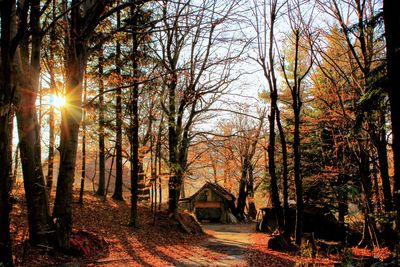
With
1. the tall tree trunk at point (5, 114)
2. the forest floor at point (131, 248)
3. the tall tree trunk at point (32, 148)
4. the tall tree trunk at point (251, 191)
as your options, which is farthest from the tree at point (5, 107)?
the tall tree trunk at point (251, 191)

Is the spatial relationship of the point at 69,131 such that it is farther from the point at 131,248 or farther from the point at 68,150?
the point at 131,248

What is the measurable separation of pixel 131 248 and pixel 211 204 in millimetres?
19208

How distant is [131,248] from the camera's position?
11070 mm

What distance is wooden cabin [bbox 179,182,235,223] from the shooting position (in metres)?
29.6

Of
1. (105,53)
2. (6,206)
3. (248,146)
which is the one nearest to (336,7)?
(105,53)

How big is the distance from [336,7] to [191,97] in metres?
7.35

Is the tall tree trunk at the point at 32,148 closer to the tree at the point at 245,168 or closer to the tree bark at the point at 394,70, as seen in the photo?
the tree bark at the point at 394,70

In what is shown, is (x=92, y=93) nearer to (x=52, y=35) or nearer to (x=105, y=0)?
(x=52, y=35)

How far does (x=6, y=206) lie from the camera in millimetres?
4582

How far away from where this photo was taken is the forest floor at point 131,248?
816cm

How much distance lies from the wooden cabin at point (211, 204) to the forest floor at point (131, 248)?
12.9 metres

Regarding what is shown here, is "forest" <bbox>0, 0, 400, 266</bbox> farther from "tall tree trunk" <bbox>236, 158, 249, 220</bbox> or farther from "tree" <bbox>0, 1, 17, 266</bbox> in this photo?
"tall tree trunk" <bbox>236, 158, 249, 220</bbox>

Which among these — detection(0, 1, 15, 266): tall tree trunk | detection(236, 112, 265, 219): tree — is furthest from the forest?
detection(236, 112, 265, 219): tree

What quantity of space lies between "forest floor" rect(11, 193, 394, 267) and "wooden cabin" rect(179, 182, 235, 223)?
42.3 ft
